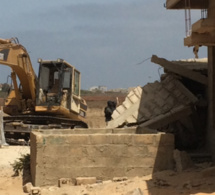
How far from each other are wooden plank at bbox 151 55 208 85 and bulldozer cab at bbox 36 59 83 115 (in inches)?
183

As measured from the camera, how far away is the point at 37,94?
1673 cm

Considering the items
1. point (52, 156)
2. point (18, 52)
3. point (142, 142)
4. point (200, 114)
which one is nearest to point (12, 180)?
point (52, 156)

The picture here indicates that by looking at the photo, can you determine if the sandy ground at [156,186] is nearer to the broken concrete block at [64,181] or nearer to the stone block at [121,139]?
the broken concrete block at [64,181]

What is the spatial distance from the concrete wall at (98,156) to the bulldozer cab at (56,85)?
7.66 meters

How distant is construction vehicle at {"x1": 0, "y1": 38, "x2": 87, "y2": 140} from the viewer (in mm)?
15945

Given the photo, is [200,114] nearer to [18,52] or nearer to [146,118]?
[146,118]

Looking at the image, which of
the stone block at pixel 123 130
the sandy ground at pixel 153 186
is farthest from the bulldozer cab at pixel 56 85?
the sandy ground at pixel 153 186

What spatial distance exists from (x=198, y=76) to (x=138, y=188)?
5.11 m

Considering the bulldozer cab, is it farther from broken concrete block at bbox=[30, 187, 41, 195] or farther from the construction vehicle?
broken concrete block at bbox=[30, 187, 41, 195]

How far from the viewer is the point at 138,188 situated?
7766 mm

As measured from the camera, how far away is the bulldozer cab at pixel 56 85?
16641 millimetres

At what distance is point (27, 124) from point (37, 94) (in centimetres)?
120

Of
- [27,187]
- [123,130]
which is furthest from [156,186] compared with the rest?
[123,130]

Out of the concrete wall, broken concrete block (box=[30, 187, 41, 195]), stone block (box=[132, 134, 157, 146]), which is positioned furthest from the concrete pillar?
broken concrete block (box=[30, 187, 41, 195])
